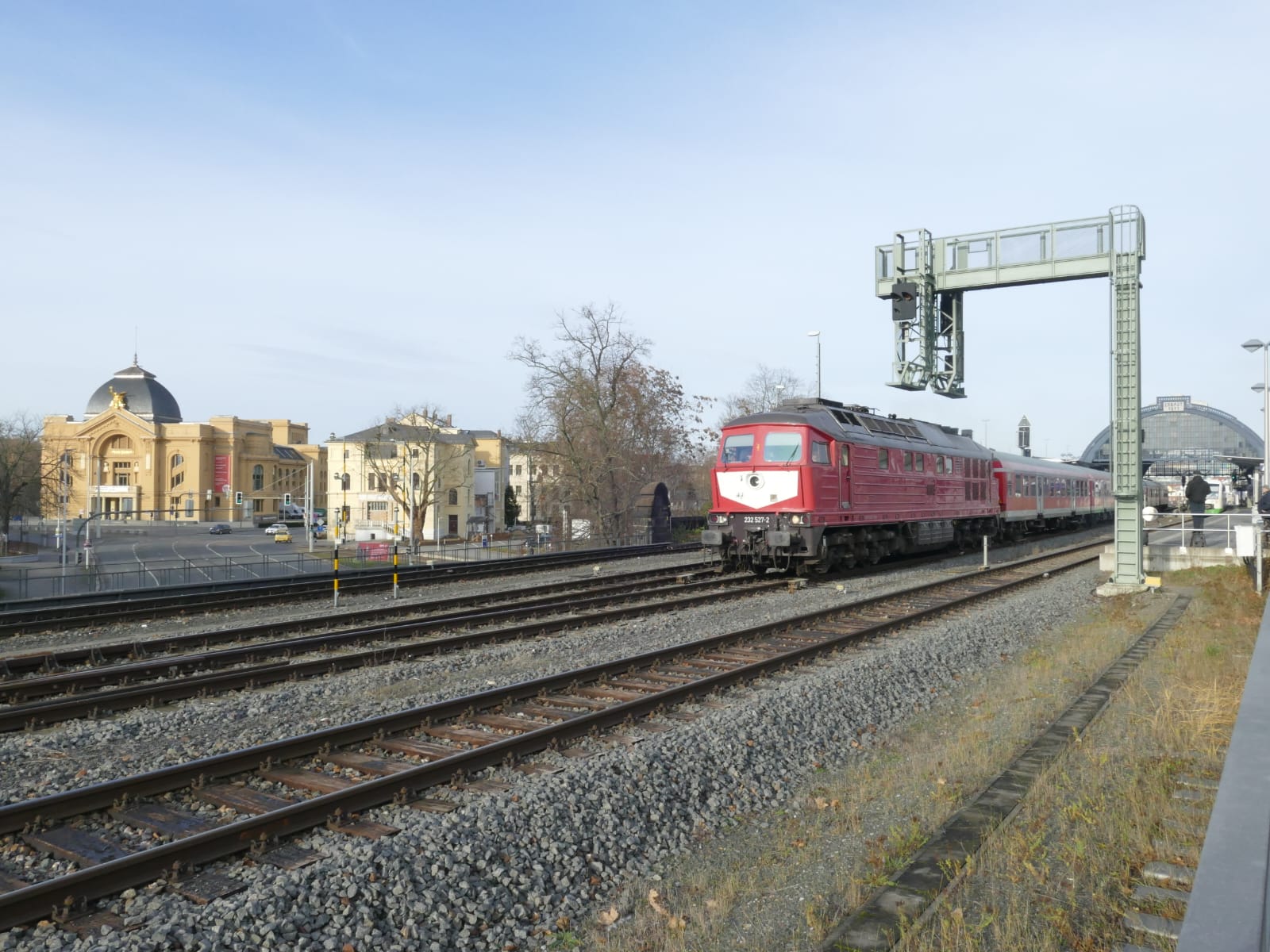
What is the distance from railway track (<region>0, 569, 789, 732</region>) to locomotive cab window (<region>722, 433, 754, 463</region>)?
2.96 m

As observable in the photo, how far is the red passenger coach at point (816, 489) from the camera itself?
19.4 m

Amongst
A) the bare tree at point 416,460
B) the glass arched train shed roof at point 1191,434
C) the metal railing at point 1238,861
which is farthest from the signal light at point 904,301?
the glass arched train shed roof at point 1191,434

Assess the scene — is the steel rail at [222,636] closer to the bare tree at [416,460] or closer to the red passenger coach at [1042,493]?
the red passenger coach at [1042,493]

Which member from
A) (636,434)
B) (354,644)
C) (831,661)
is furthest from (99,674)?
(636,434)

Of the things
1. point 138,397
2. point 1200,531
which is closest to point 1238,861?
point 1200,531

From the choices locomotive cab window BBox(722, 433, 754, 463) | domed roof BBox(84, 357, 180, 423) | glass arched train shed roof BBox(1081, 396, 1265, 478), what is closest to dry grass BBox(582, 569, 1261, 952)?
locomotive cab window BBox(722, 433, 754, 463)

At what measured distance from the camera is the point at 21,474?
205 feet

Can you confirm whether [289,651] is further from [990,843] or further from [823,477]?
[823,477]

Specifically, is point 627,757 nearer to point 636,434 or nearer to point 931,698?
point 931,698

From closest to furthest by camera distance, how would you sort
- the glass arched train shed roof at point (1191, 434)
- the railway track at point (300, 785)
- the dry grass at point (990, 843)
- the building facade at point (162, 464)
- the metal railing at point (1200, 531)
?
the dry grass at point (990, 843), the railway track at point (300, 785), the metal railing at point (1200, 531), the building facade at point (162, 464), the glass arched train shed roof at point (1191, 434)

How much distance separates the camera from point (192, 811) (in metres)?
6.46

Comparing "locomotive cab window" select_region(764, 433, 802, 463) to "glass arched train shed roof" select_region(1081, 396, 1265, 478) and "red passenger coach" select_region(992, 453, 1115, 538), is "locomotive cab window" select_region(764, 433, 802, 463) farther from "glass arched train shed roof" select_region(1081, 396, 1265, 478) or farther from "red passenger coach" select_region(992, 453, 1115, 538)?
"glass arched train shed roof" select_region(1081, 396, 1265, 478)

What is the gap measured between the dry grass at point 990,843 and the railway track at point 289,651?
21.5 feet

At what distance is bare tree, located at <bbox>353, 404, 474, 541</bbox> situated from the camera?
5941 centimetres
